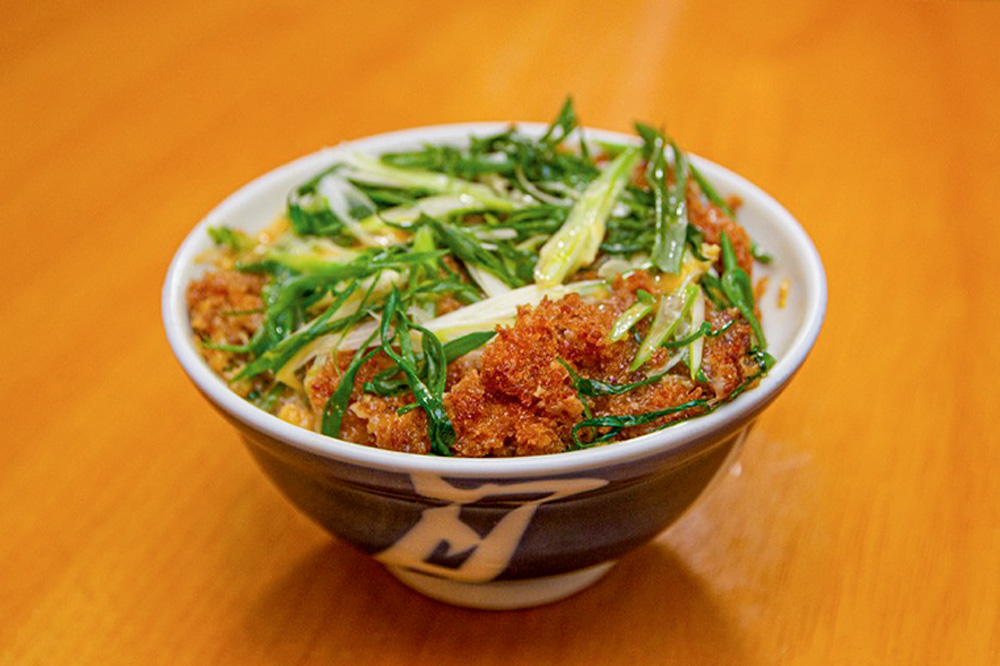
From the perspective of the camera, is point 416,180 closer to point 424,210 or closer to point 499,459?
point 424,210

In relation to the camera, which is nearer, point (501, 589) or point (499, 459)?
point (499, 459)

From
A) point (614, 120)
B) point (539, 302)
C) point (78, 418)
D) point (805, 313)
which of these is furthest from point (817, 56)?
point (78, 418)

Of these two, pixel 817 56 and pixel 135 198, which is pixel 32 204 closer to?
pixel 135 198

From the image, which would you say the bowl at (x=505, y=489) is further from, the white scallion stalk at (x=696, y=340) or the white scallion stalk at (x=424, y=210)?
the white scallion stalk at (x=424, y=210)

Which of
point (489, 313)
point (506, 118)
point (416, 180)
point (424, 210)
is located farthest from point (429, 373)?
point (506, 118)

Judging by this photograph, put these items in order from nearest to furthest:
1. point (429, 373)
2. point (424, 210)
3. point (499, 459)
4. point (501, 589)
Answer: point (499, 459)
point (429, 373)
point (501, 589)
point (424, 210)

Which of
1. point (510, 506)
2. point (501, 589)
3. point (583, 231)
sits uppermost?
point (583, 231)

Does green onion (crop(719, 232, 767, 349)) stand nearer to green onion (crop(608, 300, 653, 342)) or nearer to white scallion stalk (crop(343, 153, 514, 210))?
green onion (crop(608, 300, 653, 342))

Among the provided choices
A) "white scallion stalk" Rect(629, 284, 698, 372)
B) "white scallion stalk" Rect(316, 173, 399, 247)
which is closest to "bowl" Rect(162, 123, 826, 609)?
"white scallion stalk" Rect(629, 284, 698, 372)
